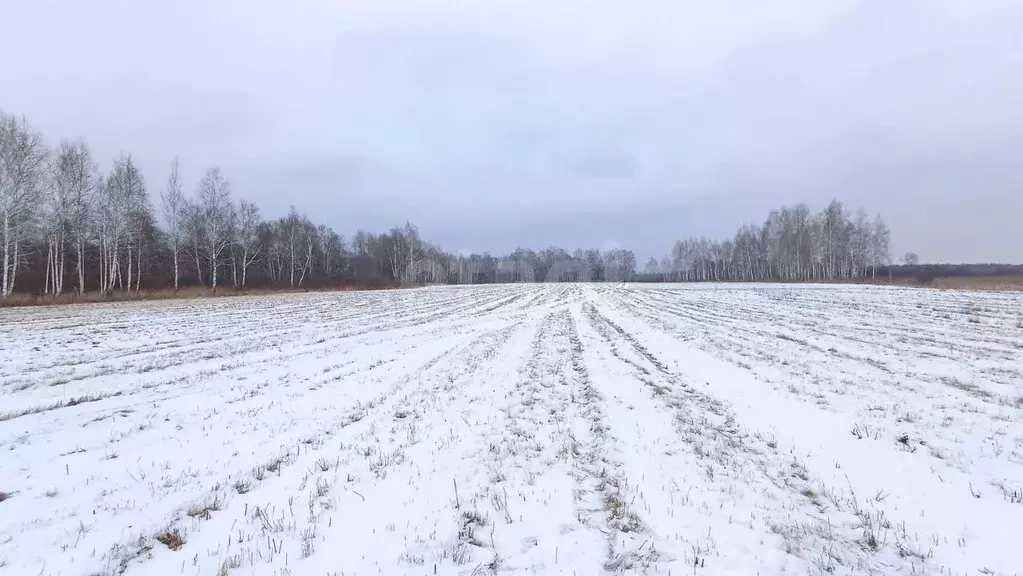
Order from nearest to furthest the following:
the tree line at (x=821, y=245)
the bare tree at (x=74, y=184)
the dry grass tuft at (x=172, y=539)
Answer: the dry grass tuft at (x=172, y=539), the bare tree at (x=74, y=184), the tree line at (x=821, y=245)

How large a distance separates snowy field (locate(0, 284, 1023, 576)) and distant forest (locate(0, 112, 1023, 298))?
3598cm

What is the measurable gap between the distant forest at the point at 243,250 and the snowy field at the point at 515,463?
35979 mm

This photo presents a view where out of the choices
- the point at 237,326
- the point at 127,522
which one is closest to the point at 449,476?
the point at 127,522

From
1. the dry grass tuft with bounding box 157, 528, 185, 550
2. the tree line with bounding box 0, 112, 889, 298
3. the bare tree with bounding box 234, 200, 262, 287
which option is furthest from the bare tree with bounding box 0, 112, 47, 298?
the dry grass tuft with bounding box 157, 528, 185, 550

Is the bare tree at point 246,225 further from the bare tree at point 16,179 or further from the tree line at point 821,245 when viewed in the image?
the tree line at point 821,245

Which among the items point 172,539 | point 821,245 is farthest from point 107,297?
point 821,245

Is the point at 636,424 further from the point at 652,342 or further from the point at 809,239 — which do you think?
the point at 809,239

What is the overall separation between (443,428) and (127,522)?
4.08 m

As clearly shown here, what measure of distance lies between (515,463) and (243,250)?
7291 centimetres

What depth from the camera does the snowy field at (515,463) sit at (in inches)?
161

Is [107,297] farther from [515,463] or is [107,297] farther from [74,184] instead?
[515,463]

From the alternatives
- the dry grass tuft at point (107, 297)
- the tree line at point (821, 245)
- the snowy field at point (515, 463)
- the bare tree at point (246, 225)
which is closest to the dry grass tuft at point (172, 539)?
the snowy field at point (515, 463)

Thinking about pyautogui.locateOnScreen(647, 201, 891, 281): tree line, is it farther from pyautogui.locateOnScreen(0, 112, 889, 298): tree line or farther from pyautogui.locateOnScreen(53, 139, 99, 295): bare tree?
pyautogui.locateOnScreen(53, 139, 99, 295): bare tree

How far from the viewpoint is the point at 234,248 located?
A: 67125mm
